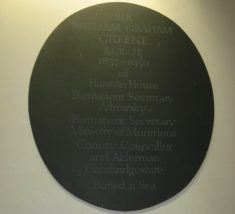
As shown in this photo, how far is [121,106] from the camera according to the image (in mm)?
1728

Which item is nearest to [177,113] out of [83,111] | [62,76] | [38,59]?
[83,111]

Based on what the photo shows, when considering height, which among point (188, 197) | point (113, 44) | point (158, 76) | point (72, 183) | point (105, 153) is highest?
point (113, 44)

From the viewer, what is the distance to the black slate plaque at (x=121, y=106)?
5.49 feet

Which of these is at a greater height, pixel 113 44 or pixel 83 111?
pixel 113 44

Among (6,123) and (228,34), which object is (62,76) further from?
(228,34)

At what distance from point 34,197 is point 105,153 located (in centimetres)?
36

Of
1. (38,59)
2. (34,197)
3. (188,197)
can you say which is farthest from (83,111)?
(188,197)

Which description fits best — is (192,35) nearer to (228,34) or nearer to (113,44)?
(228,34)

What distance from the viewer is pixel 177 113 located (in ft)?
5.76

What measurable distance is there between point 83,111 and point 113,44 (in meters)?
0.35

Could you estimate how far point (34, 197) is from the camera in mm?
1640

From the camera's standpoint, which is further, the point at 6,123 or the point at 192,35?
the point at 192,35

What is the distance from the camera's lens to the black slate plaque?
1.67 meters

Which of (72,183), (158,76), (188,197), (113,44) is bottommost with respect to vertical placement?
(188,197)
